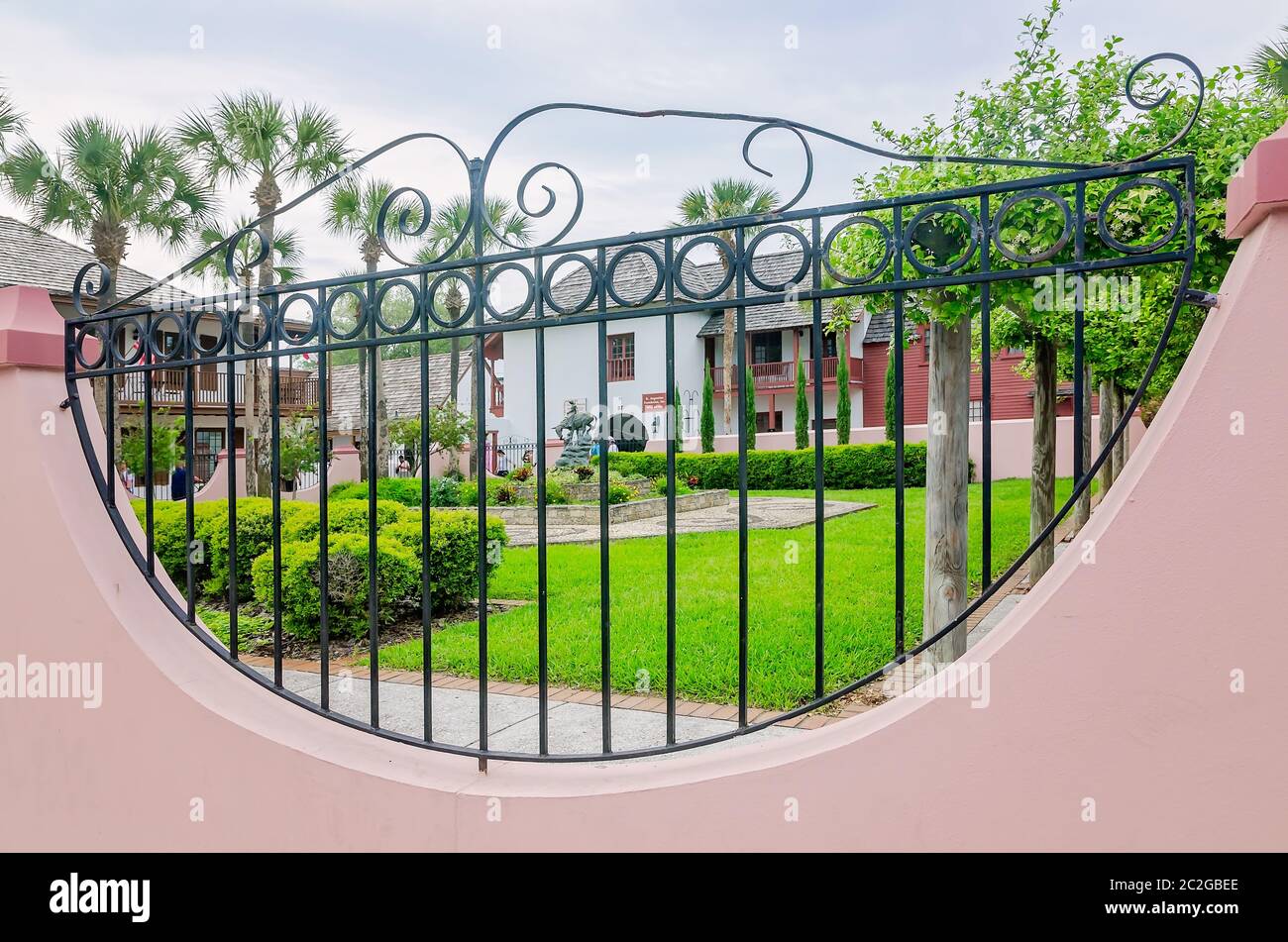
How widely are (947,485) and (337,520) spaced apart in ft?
18.5

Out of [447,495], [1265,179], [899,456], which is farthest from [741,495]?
[447,495]

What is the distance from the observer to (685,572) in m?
8.95

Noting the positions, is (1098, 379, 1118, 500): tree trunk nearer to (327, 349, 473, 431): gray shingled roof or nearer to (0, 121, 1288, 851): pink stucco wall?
(0, 121, 1288, 851): pink stucco wall

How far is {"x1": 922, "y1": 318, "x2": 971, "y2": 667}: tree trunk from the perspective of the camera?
4.98 metres

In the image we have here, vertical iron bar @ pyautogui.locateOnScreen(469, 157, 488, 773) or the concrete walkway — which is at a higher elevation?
vertical iron bar @ pyautogui.locateOnScreen(469, 157, 488, 773)

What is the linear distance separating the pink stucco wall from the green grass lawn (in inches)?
101

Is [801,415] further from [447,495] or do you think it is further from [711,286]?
[447,495]

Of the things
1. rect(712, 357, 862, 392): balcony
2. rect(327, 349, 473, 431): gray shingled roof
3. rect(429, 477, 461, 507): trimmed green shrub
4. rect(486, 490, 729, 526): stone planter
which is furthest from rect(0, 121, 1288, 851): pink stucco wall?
rect(327, 349, 473, 431): gray shingled roof

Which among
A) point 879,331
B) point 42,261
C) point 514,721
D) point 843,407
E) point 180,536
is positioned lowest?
point 514,721

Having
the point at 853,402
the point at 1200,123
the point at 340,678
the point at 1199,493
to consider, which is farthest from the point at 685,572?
the point at 853,402

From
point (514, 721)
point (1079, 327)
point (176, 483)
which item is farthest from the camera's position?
point (176, 483)

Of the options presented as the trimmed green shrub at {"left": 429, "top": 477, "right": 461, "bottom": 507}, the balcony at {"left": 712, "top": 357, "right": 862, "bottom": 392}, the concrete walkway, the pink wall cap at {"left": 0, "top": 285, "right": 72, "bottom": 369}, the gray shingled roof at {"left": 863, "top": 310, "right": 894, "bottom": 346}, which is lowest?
the concrete walkway

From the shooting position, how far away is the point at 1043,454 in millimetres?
8195
